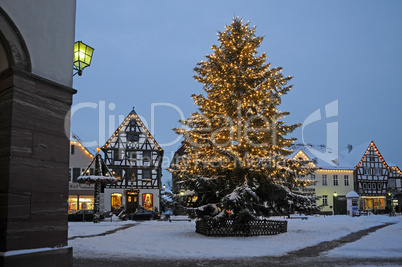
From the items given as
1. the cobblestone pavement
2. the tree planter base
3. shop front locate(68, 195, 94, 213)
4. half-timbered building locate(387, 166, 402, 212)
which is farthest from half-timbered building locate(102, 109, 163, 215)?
half-timbered building locate(387, 166, 402, 212)

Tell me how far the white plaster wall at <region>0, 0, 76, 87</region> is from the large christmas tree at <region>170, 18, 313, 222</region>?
1018cm

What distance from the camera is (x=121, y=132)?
47812 mm

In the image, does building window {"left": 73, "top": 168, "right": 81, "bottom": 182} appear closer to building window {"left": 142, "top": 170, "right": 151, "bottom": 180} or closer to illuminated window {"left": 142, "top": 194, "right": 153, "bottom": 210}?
building window {"left": 142, "top": 170, "right": 151, "bottom": 180}

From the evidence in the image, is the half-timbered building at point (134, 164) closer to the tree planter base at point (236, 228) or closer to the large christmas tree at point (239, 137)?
the large christmas tree at point (239, 137)

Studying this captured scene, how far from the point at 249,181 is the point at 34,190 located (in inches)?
479

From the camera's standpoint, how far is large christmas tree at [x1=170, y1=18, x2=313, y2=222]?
18.0 metres

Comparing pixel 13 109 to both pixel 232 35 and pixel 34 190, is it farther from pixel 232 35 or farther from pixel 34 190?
pixel 232 35

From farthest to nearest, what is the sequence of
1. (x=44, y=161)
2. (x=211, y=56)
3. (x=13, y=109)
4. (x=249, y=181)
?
(x=211, y=56) → (x=249, y=181) → (x=44, y=161) → (x=13, y=109)

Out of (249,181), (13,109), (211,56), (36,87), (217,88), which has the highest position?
(211,56)

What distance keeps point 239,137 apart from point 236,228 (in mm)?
4098

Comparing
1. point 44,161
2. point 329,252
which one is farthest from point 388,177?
point 44,161

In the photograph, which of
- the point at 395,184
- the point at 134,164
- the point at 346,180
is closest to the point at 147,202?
the point at 134,164

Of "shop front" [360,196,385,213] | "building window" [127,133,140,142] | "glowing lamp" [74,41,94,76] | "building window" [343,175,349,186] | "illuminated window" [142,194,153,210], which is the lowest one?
"shop front" [360,196,385,213]

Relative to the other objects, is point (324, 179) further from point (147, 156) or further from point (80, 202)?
point (80, 202)
